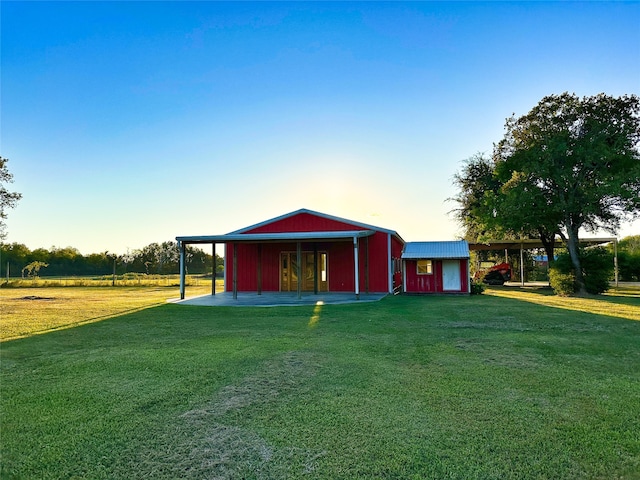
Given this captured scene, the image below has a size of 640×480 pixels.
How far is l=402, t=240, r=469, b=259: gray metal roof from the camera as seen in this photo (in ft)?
56.1

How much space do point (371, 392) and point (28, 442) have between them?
9.44ft

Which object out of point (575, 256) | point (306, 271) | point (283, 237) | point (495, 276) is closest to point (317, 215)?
point (306, 271)

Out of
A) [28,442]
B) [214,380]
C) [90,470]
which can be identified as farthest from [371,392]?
[28,442]

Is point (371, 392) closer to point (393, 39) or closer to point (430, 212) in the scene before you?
point (393, 39)

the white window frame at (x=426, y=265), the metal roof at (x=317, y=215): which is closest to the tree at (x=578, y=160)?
the white window frame at (x=426, y=265)

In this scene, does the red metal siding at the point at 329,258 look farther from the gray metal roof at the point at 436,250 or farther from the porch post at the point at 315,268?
the gray metal roof at the point at 436,250

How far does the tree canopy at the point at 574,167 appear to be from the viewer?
1580cm

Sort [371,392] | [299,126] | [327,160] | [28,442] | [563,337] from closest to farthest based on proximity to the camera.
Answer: [28,442] → [371,392] → [563,337] → [299,126] → [327,160]

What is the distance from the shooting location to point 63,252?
170ft

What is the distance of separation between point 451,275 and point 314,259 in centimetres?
608

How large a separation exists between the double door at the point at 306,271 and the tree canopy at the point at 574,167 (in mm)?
8675

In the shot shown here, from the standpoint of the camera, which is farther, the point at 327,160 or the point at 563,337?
the point at 327,160

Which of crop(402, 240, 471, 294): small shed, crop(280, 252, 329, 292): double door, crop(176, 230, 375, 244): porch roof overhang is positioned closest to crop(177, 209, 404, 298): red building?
crop(280, 252, 329, 292): double door

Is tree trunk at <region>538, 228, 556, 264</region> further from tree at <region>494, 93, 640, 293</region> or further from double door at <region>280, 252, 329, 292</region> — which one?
double door at <region>280, 252, 329, 292</region>
